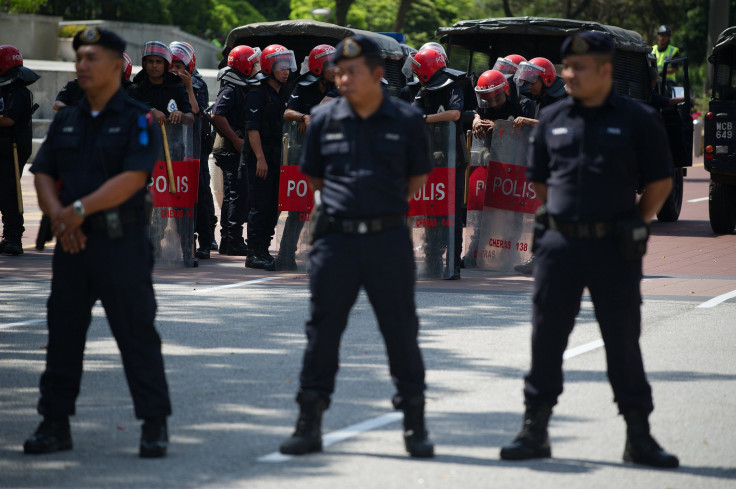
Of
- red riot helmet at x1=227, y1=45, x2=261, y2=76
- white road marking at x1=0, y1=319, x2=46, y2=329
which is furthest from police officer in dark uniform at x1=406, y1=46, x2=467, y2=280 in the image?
white road marking at x1=0, y1=319, x2=46, y2=329

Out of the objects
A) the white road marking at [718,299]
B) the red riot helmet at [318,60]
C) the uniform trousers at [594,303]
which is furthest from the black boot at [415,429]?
the red riot helmet at [318,60]

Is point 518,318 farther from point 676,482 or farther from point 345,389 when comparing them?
point 676,482

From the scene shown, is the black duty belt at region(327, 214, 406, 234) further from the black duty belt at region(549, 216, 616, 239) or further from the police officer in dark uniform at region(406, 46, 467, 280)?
the police officer in dark uniform at region(406, 46, 467, 280)

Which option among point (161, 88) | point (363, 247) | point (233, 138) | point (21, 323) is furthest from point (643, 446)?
point (233, 138)

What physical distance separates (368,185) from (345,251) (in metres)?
0.31

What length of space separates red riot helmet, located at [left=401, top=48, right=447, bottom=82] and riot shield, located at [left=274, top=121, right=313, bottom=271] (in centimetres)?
124

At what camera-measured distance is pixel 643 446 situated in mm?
5027

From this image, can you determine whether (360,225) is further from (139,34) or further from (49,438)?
(139,34)

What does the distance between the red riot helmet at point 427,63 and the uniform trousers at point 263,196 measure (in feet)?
5.43

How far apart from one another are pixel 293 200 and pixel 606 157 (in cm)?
628

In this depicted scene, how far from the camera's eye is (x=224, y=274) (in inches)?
439

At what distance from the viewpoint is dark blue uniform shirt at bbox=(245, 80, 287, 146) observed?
11.2 m

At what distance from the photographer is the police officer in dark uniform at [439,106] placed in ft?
34.9

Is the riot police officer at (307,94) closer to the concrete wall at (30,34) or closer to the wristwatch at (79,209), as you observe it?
the wristwatch at (79,209)
